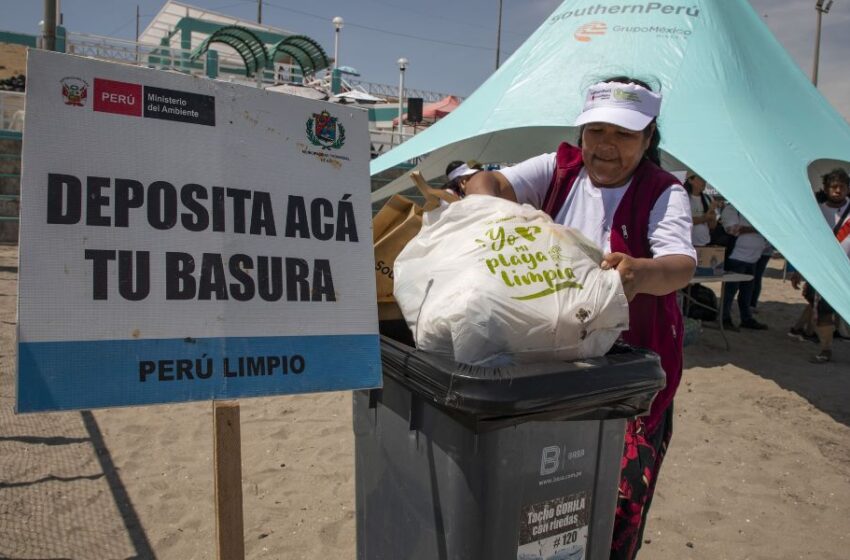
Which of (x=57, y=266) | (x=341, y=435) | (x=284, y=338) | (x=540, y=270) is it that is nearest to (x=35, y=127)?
(x=57, y=266)

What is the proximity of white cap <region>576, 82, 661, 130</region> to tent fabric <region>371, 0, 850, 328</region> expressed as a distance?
9.18ft

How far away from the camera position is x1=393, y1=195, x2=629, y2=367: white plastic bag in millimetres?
1295

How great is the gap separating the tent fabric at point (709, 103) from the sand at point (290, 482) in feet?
3.78

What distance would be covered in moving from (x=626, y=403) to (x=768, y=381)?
453 centimetres

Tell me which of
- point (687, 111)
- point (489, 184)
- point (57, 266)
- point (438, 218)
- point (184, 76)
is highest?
point (687, 111)

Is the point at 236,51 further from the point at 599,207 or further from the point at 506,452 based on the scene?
the point at 506,452

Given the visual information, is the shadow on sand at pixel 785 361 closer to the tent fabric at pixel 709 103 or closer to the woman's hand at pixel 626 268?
the tent fabric at pixel 709 103

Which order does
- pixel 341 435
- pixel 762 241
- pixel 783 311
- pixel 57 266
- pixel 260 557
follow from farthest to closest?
pixel 783 311
pixel 762 241
pixel 341 435
pixel 260 557
pixel 57 266

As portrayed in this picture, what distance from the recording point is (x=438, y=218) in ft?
5.15

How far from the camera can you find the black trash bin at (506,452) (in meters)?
1.32

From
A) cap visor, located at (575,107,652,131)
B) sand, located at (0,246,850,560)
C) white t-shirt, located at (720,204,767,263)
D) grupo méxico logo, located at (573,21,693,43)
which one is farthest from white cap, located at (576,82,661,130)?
white t-shirt, located at (720,204,767,263)

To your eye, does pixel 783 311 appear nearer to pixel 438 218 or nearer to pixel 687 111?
pixel 687 111

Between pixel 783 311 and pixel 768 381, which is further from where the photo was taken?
pixel 783 311

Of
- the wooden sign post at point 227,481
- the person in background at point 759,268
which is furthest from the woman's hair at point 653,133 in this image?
the person in background at point 759,268
